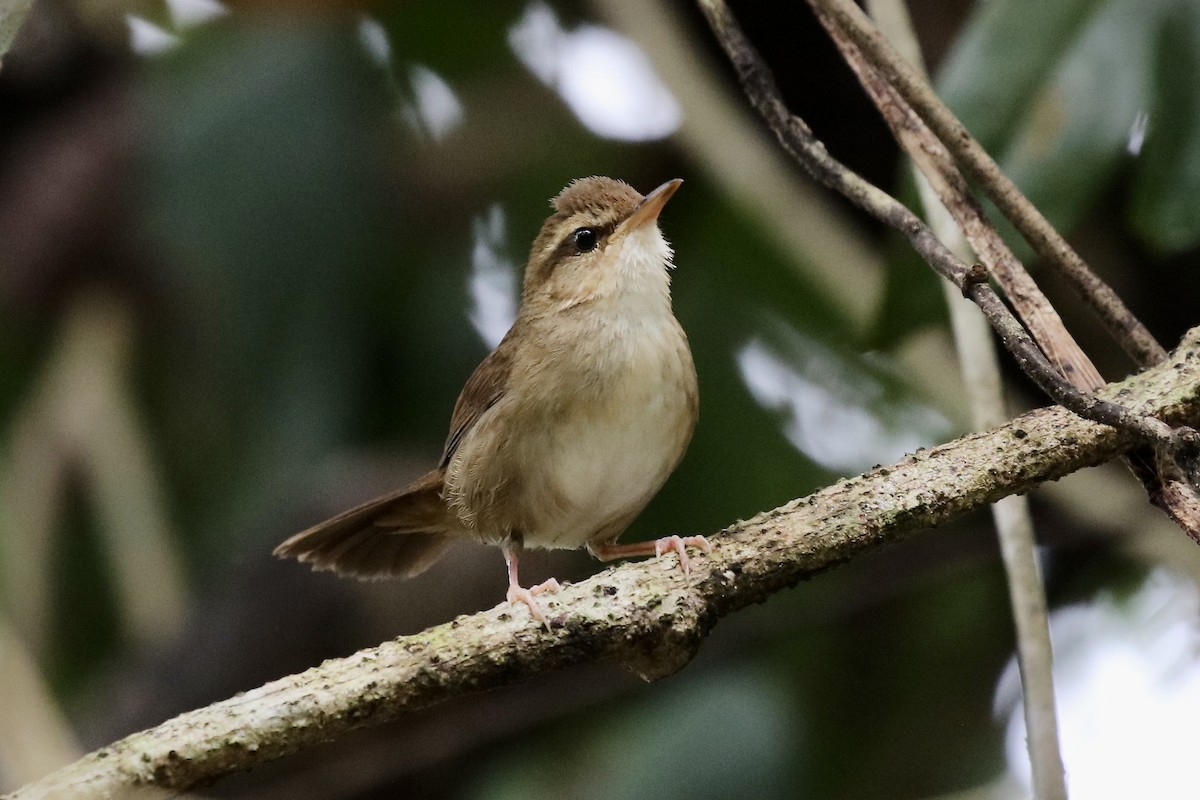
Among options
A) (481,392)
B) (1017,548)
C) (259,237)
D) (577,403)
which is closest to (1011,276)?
(1017,548)

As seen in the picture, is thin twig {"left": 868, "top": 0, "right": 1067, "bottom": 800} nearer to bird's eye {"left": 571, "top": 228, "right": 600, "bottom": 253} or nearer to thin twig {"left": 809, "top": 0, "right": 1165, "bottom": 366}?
thin twig {"left": 809, "top": 0, "right": 1165, "bottom": 366}

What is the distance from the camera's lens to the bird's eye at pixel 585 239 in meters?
3.88

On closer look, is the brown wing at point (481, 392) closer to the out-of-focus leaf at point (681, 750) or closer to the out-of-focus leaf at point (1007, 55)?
the out-of-focus leaf at point (681, 750)

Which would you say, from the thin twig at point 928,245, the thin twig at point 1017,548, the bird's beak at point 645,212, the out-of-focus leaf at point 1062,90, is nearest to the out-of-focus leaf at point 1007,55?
the out-of-focus leaf at point 1062,90

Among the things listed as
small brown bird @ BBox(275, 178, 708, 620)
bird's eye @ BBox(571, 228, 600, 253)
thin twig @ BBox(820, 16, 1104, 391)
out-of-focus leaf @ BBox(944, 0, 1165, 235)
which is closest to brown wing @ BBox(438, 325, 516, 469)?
small brown bird @ BBox(275, 178, 708, 620)

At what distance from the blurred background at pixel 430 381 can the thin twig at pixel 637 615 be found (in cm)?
186

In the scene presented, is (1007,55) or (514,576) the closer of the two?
(514,576)

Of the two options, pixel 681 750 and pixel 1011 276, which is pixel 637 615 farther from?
pixel 681 750

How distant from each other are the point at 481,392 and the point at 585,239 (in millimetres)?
540

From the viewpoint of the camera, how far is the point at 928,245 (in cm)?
239

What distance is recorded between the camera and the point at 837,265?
442 cm

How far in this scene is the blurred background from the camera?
4.45 meters

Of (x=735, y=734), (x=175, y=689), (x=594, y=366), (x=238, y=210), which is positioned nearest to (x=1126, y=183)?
(x=594, y=366)

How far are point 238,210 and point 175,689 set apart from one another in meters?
1.69
